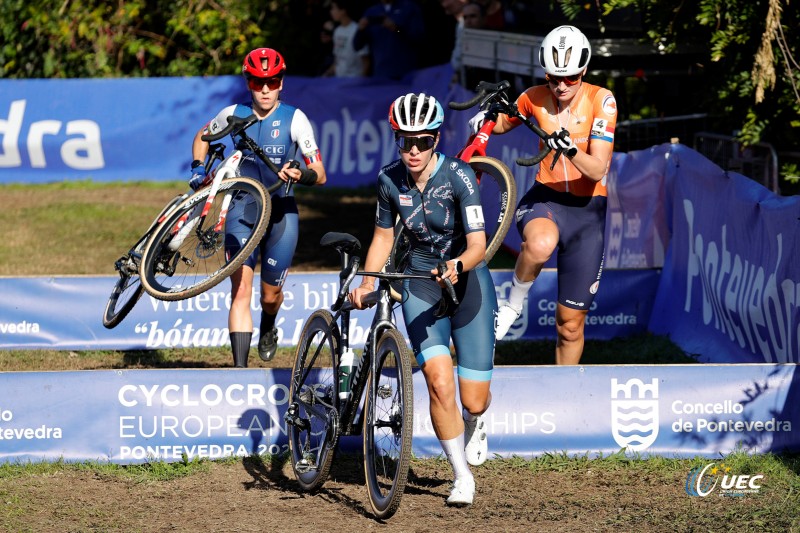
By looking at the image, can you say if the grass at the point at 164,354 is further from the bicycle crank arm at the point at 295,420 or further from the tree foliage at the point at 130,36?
the tree foliage at the point at 130,36

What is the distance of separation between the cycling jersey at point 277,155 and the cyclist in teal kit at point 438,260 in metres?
2.13

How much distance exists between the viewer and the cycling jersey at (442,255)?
6930 millimetres

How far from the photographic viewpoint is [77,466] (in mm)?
7789

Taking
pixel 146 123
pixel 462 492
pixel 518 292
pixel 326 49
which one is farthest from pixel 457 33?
pixel 462 492

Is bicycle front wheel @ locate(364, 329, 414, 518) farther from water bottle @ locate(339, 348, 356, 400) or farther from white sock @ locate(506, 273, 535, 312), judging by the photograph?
white sock @ locate(506, 273, 535, 312)

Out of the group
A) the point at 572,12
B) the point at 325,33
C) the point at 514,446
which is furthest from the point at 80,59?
the point at 514,446

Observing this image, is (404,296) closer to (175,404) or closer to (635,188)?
(175,404)

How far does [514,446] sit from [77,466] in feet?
9.13

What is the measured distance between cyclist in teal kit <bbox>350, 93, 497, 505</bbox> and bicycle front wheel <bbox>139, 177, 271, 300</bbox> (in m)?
1.81

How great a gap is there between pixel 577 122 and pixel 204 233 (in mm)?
2770

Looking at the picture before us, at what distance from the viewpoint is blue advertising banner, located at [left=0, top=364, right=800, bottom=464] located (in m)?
7.80

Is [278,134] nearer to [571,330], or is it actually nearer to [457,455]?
[571,330]

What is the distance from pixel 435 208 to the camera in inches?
276

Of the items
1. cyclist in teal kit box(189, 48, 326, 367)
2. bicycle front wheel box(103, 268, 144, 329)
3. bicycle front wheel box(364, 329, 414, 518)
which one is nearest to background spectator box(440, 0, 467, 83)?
cyclist in teal kit box(189, 48, 326, 367)
